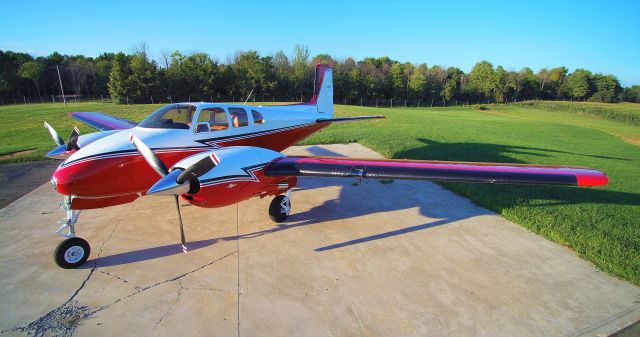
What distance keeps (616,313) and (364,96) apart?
62883 mm

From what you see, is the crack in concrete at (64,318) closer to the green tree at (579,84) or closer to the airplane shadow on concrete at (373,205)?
the airplane shadow on concrete at (373,205)

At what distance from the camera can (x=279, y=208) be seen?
7.39 meters

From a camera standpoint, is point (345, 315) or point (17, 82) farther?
point (17, 82)

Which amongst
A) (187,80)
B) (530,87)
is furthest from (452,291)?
(530,87)

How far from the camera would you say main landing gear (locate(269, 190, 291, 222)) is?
7.36 m

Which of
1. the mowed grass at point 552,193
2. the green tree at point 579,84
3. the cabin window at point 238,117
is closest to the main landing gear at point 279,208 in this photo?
the cabin window at point 238,117

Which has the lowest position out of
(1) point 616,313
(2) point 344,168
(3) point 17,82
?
(1) point 616,313

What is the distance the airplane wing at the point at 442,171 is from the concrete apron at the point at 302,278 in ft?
5.15

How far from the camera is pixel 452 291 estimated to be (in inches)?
203

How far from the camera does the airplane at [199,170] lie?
18.1ft

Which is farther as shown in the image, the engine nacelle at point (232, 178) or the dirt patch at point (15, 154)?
the dirt patch at point (15, 154)

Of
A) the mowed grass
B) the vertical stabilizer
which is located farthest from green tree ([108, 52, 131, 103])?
the vertical stabilizer

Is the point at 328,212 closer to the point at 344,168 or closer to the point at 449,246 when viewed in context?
the point at 344,168

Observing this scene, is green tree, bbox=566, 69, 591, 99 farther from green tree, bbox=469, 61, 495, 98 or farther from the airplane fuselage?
the airplane fuselage
